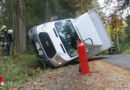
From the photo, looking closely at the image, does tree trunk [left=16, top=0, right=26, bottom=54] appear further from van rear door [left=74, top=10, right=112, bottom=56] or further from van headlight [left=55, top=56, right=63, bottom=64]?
van rear door [left=74, top=10, right=112, bottom=56]

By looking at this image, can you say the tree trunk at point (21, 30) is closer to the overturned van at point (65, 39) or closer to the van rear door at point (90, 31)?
the overturned van at point (65, 39)

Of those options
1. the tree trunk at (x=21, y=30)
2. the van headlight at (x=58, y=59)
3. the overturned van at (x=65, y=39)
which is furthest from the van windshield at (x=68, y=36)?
the tree trunk at (x=21, y=30)

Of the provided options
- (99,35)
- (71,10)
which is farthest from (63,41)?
(71,10)

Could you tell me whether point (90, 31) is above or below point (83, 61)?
above

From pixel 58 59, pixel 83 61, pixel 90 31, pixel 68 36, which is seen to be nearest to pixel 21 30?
pixel 68 36

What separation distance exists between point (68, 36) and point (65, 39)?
0.23 m

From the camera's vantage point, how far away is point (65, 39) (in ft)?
34.9

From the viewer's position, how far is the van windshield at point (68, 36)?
1055 centimetres

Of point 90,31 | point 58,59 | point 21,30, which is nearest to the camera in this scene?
point 58,59

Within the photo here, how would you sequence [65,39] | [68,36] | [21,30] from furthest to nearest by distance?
[21,30]
[68,36]
[65,39]

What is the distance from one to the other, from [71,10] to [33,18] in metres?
6.00

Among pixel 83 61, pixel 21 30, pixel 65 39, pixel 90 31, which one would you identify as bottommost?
pixel 83 61

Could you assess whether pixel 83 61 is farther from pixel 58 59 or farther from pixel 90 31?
pixel 90 31

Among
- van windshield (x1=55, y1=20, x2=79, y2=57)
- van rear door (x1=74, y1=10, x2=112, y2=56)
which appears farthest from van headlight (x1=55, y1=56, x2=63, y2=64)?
van rear door (x1=74, y1=10, x2=112, y2=56)
